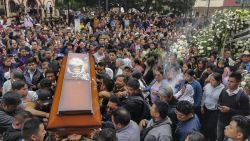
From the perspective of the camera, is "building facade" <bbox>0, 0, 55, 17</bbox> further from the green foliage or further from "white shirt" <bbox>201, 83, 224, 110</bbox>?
"white shirt" <bbox>201, 83, 224, 110</bbox>

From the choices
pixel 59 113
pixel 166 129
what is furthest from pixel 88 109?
pixel 166 129

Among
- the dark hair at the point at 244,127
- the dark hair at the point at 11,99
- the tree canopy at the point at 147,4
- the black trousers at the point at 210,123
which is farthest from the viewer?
the tree canopy at the point at 147,4

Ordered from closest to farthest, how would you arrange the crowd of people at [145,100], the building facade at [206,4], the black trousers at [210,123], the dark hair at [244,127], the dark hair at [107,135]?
the dark hair at [107,135] → the dark hair at [244,127] → the crowd of people at [145,100] → the black trousers at [210,123] → the building facade at [206,4]

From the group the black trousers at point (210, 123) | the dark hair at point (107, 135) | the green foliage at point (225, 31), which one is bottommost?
the black trousers at point (210, 123)

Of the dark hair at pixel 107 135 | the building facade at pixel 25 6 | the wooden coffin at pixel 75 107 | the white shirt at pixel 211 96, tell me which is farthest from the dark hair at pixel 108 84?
the building facade at pixel 25 6

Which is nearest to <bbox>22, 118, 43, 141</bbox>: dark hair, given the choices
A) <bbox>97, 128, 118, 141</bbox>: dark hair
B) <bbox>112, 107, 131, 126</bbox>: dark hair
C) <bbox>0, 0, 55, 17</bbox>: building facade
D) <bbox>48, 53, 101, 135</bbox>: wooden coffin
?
<bbox>48, 53, 101, 135</bbox>: wooden coffin

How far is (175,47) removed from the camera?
9000 mm

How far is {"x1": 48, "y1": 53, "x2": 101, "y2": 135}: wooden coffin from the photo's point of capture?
3.56 metres

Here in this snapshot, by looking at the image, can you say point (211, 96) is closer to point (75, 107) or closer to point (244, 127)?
point (244, 127)

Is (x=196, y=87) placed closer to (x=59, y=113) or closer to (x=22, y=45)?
(x=59, y=113)

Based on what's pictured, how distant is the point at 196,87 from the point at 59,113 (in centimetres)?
256

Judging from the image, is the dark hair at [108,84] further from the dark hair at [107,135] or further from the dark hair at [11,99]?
the dark hair at [107,135]

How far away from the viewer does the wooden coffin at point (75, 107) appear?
140 inches

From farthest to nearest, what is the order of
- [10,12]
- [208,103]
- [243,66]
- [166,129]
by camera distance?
[10,12], [243,66], [208,103], [166,129]
